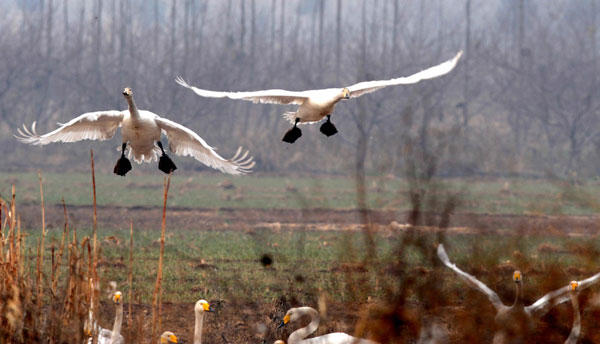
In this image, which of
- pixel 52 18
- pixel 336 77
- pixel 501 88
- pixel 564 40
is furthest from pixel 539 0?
pixel 52 18

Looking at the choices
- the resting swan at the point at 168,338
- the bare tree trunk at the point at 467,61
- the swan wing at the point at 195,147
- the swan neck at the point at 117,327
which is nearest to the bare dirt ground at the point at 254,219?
→ the swan wing at the point at 195,147

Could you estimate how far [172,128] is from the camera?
7895mm

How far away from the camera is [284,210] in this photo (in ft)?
80.4

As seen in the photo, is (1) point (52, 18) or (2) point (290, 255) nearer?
(2) point (290, 255)

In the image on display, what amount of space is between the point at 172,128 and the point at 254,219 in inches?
548

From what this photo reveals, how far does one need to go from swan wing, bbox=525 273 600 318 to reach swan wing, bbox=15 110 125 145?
4.13 m

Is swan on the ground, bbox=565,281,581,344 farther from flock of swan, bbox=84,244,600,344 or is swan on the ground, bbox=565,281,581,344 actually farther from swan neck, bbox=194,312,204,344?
swan neck, bbox=194,312,204,344

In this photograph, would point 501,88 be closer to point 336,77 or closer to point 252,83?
point 336,77

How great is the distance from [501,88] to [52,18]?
39642 mm

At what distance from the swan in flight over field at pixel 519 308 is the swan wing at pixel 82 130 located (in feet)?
10.9

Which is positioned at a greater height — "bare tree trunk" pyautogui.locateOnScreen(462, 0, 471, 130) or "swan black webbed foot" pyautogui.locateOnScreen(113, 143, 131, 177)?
"bare tree trunk" pyautogui.locateOnScreen(462, 0, 471, 130)

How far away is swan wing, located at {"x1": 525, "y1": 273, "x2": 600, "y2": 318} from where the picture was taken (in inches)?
278

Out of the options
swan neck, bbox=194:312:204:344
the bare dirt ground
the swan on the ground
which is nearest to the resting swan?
swan neck, bbox=194:312:204:344

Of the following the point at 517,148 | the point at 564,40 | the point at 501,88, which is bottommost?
the point at 517,148
